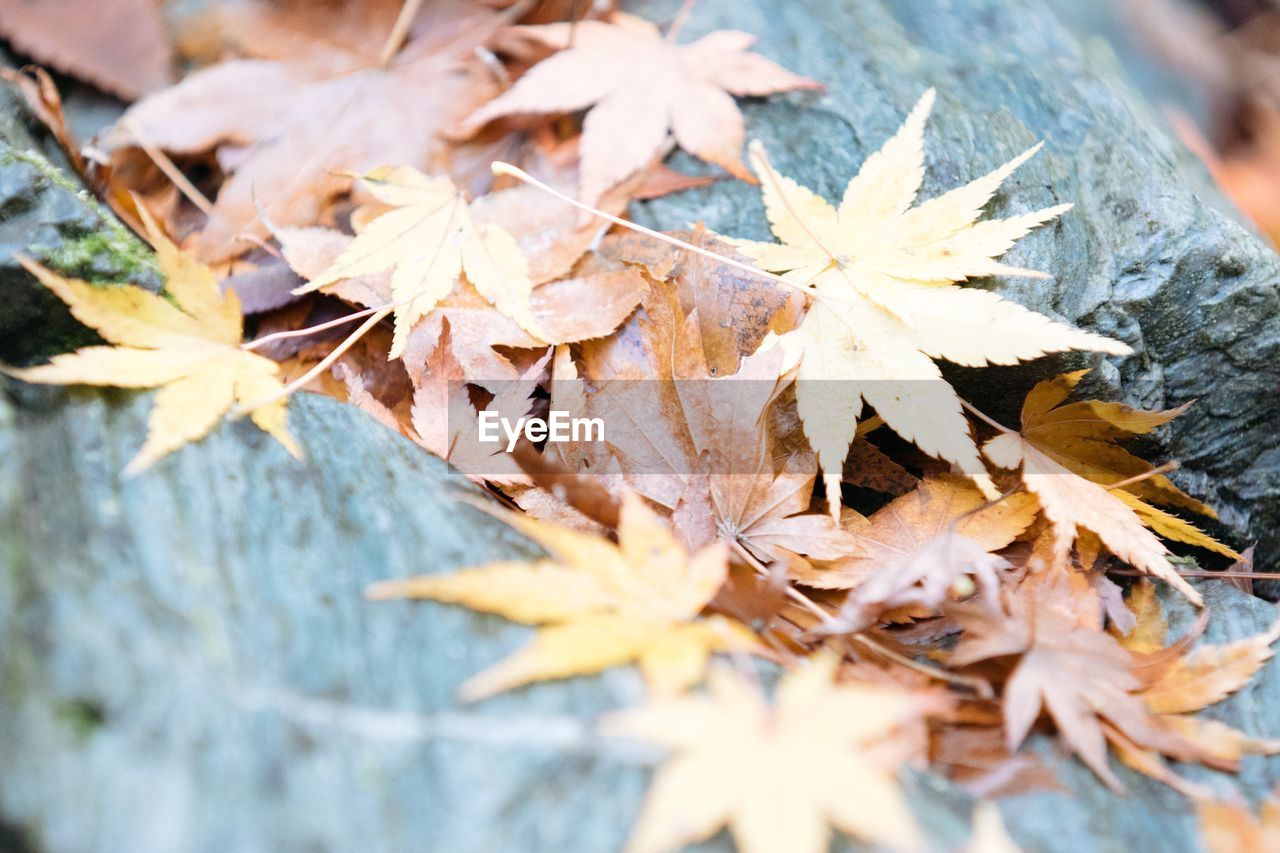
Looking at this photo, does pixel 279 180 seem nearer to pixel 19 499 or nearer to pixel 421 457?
pixel 421 457

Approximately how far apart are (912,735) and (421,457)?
0.62 meters

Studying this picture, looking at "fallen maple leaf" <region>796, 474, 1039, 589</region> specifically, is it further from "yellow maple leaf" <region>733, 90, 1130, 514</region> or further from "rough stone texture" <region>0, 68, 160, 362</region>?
"rough stone texture" <region>0, 68, 160, 362</region>

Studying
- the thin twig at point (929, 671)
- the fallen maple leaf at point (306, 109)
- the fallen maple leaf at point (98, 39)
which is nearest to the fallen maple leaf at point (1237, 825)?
the thin twig at point (929, 671)

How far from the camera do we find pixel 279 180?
1435 mm

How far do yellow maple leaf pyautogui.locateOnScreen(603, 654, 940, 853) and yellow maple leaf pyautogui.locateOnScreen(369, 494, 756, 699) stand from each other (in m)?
0.06

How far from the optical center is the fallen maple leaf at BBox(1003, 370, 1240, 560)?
3.53 ft

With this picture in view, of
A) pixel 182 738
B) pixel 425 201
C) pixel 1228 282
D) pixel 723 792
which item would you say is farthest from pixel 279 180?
pixel 1228 282

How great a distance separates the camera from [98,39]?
158 centimetres

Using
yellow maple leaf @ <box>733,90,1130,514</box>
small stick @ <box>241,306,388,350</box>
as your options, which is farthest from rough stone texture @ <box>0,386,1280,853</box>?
yellow maple leaf @ <box>733,90,1130,514</box>

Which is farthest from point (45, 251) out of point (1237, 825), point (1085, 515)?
point (1237, 825)

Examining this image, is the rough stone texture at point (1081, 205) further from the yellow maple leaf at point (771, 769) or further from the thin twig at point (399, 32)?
the yellow maple leaf at point (771, 769)

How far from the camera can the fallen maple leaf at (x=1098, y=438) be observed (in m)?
1.08

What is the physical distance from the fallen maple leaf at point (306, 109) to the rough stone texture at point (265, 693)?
636 mm

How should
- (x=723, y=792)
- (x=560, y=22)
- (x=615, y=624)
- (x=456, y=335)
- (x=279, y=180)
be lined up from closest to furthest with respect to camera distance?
(x=723, y=792) < (x=615, y=624) < (x=456, y=335) < (x=279, y=180) < (x=560, y=22)
